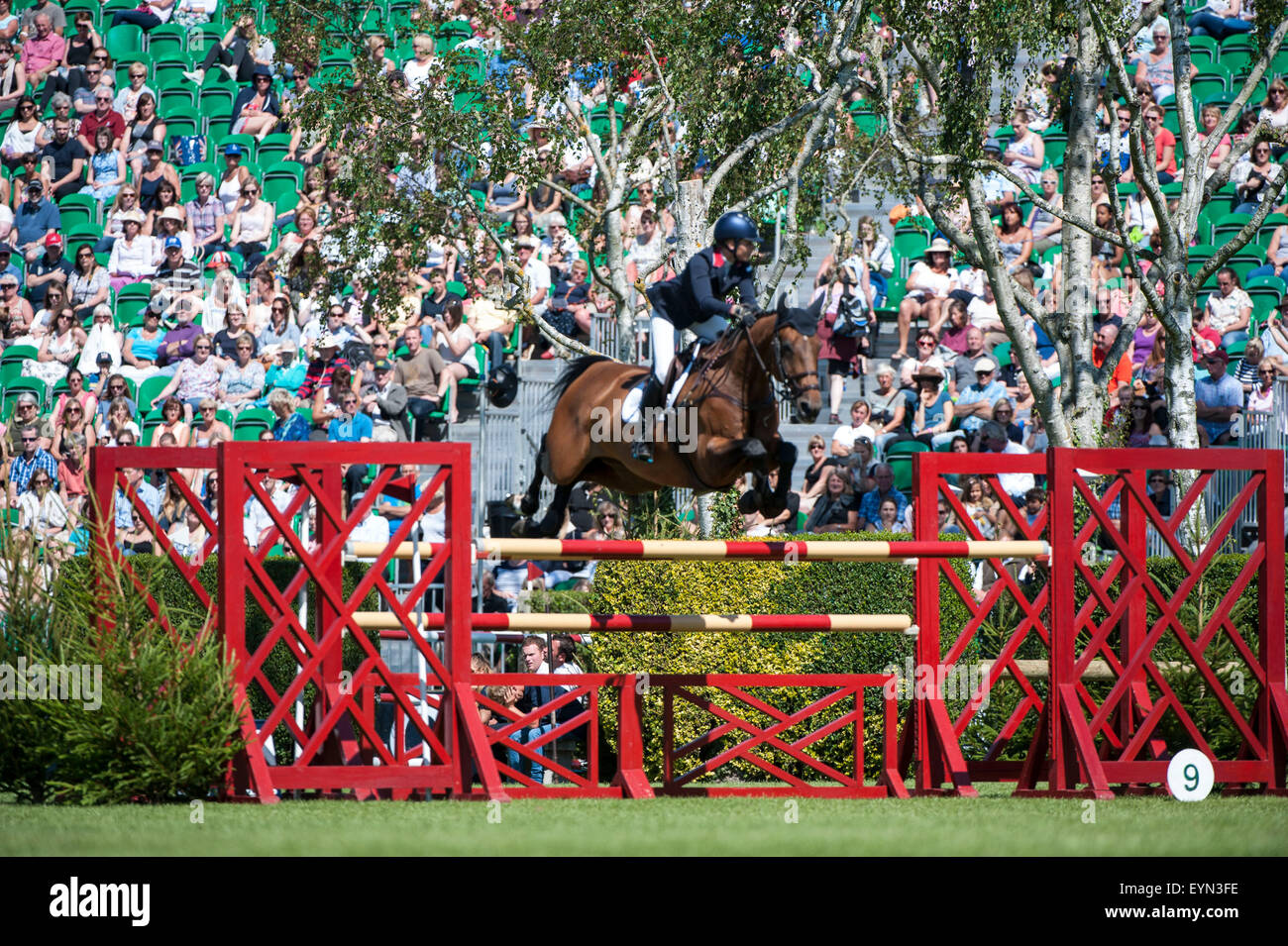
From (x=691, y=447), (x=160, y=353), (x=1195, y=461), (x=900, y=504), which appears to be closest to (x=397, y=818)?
(x=691, y=447)

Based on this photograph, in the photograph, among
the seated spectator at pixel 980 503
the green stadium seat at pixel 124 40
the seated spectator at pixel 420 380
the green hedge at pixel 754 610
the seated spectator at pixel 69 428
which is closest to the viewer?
the green hedge at pixel 754 610

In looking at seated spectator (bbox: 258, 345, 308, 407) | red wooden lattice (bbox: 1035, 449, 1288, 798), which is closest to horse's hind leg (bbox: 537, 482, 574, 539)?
red wooden lattice (bbox: 1035, 449, 1288, 798)

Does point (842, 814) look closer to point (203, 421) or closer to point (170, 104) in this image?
point (203, 421)

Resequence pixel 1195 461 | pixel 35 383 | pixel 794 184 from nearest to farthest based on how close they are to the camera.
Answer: pixel 1195 461 < pixel 794 184 < pixel 35 383

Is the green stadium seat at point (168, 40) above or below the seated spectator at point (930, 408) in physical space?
above

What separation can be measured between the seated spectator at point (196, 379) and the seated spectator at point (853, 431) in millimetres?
6616

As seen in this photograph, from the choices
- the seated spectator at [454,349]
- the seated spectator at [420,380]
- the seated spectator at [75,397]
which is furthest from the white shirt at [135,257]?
the seated spectator at [420,380]

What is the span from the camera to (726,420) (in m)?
8.83

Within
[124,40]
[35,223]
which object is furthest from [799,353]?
[124,40]

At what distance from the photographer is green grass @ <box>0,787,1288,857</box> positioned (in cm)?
577

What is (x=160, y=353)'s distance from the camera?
58.9 feet

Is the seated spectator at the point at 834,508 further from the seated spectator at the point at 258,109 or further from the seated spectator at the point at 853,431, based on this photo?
the seated spectator at the point at 258,109

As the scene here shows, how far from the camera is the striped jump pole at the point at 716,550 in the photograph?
767 cm
